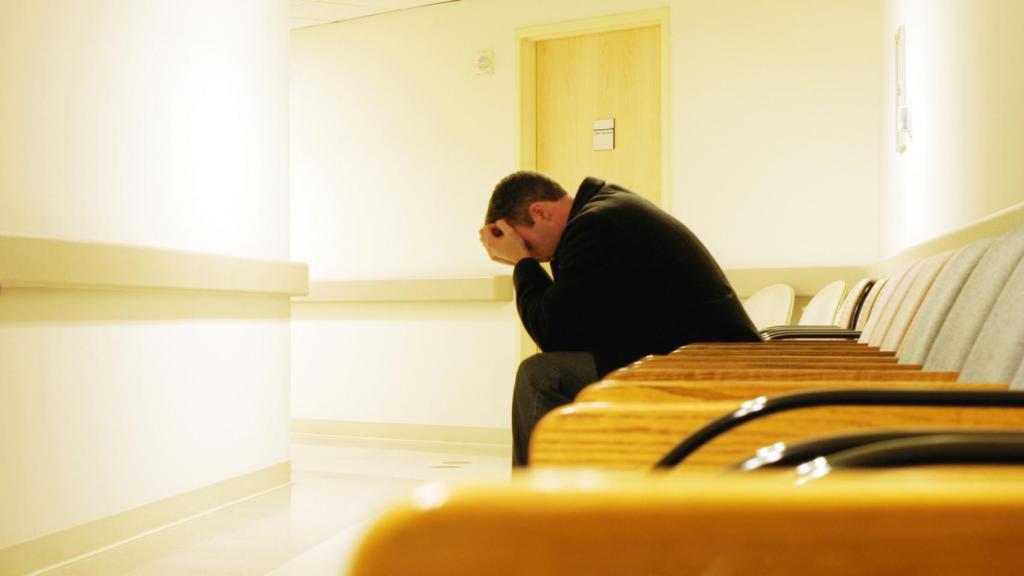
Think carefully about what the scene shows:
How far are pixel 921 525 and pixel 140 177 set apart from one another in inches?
132

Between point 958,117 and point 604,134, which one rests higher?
point 604,134

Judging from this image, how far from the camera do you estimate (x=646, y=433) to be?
0.88 metres

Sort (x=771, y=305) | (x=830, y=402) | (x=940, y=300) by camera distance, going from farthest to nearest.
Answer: (x=771, y=305) < (x=940, y=300) < (x=830, y=402)

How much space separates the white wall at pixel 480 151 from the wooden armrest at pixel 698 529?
469cm

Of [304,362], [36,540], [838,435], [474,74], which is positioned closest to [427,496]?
[838,435]

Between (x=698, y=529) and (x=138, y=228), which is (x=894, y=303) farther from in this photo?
(x=138, y=228)

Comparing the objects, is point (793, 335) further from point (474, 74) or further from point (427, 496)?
point (474, 74)

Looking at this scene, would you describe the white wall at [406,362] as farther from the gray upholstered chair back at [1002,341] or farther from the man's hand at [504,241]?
the gray upholstered chair back at [1002,341]

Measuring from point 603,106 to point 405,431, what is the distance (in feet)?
8.37

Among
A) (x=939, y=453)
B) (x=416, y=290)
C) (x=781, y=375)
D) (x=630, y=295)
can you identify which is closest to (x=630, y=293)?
(x=630, y=295)

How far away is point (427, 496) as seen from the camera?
0.38 metres

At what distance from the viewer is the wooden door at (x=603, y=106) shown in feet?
17.5

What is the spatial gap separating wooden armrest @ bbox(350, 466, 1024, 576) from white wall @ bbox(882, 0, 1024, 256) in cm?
198

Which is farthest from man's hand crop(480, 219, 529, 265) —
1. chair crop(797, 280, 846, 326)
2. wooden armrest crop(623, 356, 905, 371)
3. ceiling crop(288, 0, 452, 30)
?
ceiling crop(288, 0, 452, 30)
